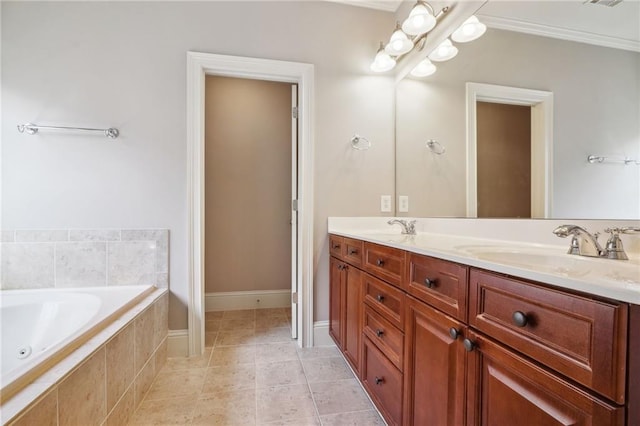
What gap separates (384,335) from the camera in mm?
1138

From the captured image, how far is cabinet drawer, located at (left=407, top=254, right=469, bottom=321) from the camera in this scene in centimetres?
74

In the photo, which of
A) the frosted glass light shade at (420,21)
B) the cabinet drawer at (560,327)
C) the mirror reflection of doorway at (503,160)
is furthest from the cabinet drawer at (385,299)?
the frosted glass light shade at (420,21)

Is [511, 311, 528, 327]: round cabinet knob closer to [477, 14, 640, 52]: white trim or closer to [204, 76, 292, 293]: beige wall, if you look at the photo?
[477, 14, 640, 52]: white trim

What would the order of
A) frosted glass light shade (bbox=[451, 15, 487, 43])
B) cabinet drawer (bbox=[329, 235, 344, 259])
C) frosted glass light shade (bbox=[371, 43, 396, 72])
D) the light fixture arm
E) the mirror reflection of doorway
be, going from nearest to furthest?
the mirror reflection of doorway, frosted glass light shade (bbox=[451, 15, 487, 43]), the light fixture arm, cabinet drawer (bbox=[329, 235, 344, 259]), frosted glass light shade (bbox=[371, 43, 396, 72])

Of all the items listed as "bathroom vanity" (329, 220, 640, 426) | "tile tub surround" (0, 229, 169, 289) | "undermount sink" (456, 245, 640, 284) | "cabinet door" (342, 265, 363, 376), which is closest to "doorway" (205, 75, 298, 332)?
"tile tub surround" (0, 229, 169, 289)

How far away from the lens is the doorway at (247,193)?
263cm

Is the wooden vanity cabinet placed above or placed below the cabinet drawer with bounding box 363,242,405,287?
below

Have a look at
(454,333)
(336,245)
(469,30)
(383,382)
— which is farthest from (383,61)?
(383,382)

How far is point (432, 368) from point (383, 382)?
1.25 ft

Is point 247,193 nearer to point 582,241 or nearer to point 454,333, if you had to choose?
point 454,333

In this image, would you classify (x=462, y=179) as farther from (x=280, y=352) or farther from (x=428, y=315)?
(x=280, y=352)

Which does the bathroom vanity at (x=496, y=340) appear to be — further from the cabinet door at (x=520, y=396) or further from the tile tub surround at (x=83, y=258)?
the tile tub surround at (x=83, y=258)

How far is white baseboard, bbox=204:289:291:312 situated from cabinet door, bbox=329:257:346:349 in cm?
99

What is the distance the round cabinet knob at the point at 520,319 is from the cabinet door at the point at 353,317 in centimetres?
85
